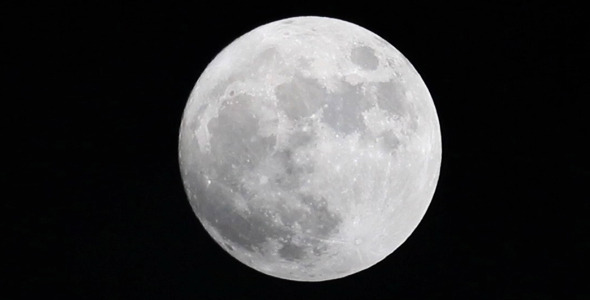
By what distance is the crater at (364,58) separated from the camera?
3.99m

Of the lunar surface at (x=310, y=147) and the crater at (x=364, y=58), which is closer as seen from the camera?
the lunar surface at (x=310, y=147)

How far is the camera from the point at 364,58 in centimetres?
403

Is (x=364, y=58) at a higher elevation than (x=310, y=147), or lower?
higher

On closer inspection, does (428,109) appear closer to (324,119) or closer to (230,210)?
(324,119)

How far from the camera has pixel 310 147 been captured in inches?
150

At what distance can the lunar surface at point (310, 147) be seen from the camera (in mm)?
3824

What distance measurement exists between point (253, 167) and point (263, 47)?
599 mm

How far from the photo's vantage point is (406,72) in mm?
4207

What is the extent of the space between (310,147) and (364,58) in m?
0.54

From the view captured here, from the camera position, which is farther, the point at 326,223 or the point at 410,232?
the point at 410,232

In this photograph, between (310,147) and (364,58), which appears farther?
(364,58)

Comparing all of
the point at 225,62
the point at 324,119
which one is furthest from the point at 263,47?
the point at 324,119

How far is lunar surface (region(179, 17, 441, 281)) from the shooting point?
3.82 meters

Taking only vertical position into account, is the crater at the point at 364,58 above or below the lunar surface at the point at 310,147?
above
